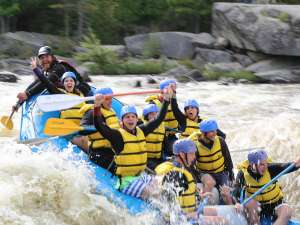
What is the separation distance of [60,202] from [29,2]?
20.1m

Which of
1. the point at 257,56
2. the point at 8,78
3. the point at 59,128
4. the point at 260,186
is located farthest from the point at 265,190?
the point at 257,56

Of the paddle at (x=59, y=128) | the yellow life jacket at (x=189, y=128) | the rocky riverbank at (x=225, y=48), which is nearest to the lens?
the paddle at (x=59, y=128)

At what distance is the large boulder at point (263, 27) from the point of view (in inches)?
748

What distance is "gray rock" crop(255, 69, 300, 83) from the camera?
56.7ft

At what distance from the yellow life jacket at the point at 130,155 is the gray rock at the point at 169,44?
15918mm

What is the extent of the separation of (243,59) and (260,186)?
15205mm

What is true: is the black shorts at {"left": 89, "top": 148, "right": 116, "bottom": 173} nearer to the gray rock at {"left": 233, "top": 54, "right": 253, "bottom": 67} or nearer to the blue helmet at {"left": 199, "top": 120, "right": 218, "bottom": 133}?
the blue helmet at {"left": 199, "top": 120, "right": 218, "bottom": 133}

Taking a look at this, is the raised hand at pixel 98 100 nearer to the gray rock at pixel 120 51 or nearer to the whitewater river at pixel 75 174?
the whitewater river at pixel 75 174

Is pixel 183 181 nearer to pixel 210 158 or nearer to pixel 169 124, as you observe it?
pixel 210 158


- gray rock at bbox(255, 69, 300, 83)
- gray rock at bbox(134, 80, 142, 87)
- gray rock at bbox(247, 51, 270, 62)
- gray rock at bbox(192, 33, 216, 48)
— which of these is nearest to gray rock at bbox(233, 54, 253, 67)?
gray rock at bbox(247, 51, 270, 62)

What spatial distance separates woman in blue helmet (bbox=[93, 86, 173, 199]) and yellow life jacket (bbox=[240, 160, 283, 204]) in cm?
86

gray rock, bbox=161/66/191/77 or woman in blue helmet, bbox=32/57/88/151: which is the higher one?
woman in blue helmet, bbox=32/57/88/151

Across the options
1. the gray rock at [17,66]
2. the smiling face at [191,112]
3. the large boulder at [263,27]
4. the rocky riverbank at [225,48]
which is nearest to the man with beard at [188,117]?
the smiling face at [191,112]

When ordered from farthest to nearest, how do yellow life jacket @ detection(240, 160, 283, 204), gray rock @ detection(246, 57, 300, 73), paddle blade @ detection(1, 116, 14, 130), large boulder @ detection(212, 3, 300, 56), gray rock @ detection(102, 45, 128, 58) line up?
gray rock @ detection(102, 45, 128, 58), large boulder @ detection(212, 3, 300, 56), gray rock @ detection(246, 57, 300, 73), paddle blade @ detection(1, 116, 14, 130), yellow life jacket @ detection(240, 160, 283, 204)
